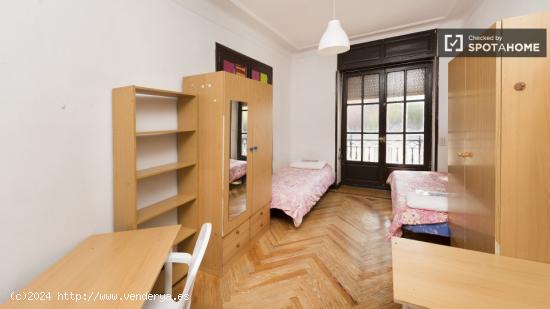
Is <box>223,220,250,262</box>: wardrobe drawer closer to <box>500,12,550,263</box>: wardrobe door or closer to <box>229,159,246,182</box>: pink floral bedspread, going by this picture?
<box>229,159,246,182</box>: pink floral bedspread

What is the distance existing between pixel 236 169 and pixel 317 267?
1204 mm

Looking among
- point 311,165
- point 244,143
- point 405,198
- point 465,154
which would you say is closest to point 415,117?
point 311,165

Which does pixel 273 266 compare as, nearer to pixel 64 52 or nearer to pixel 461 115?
pixel 461 115

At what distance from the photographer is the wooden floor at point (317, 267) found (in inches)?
71.3

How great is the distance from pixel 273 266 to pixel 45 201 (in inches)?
70.1

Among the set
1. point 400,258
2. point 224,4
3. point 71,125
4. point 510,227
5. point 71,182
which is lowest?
point 400,258

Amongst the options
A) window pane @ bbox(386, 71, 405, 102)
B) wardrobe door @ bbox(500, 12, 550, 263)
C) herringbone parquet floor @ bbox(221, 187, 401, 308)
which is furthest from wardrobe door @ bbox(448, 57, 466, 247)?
window pane @ bbox(386, 71, 405, 102)

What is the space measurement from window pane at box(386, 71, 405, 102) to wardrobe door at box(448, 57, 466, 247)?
247 centimetres

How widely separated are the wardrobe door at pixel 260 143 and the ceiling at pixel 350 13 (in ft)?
4.03

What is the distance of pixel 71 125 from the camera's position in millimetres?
1559

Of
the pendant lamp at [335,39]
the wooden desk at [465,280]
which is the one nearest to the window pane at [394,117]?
the pendant lamp at [335,39]

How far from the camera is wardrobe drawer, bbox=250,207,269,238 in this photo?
104 inches

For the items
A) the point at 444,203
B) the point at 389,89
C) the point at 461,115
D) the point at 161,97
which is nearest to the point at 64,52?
the point at 161,97

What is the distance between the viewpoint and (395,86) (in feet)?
14.3
